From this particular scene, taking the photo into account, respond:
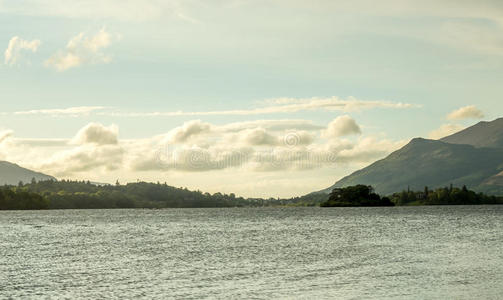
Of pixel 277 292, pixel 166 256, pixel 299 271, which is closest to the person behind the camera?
pixel 277 292

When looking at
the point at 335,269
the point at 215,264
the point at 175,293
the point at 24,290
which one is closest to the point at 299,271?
the point at 335,269

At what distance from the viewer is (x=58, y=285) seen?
56.6 metres

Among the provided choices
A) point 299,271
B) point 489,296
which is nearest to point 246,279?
point 299,271

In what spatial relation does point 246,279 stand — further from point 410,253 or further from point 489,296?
point 410,253

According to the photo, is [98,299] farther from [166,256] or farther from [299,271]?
[166,256]

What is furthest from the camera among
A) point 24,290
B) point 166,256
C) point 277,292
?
point 166,256

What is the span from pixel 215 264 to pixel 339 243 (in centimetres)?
3830

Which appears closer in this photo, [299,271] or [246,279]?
[246,279]

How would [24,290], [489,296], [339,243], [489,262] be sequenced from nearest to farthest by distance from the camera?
[489,296], [24,290], [489,262], [339,243]

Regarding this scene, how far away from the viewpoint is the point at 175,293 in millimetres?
51062

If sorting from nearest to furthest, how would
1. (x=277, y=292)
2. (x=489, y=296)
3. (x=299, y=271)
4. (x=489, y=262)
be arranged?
(x=489, y=296)
(x=277, y=292)
(x=299, y=271)
(x=489, y=262)

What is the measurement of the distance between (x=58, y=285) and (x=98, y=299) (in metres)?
9.83

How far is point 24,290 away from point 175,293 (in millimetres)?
14270

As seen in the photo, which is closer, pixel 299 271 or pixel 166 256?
pixel 299 271
